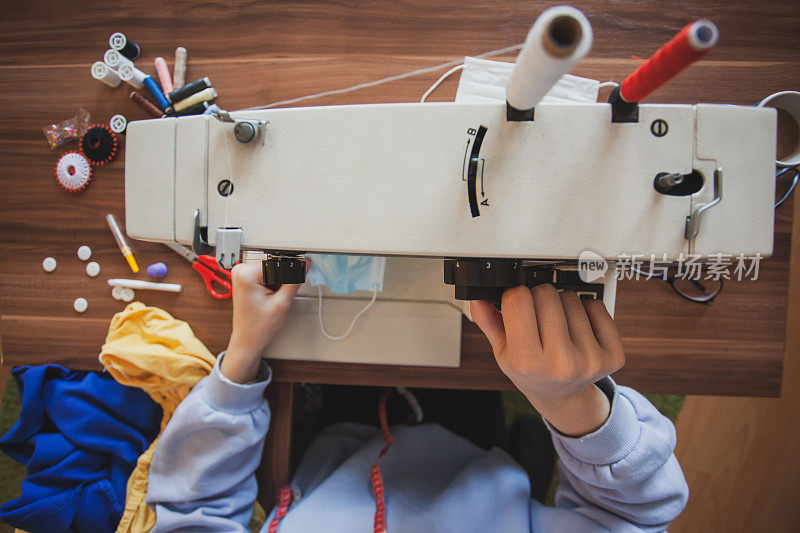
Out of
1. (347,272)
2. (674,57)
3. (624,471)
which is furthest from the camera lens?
(347,272)

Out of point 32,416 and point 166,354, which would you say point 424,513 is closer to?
point 166,354

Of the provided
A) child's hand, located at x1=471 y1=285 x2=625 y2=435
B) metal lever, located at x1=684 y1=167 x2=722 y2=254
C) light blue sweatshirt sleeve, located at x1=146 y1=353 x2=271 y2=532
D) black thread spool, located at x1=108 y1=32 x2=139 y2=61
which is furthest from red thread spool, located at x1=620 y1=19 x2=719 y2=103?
black thread spool, located at x1=108 y1=32 x2=139 y2=61

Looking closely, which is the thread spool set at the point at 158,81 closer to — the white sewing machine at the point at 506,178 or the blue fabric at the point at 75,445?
the white sewing machine at the point at 506,178

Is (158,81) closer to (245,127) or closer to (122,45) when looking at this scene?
(122,45)

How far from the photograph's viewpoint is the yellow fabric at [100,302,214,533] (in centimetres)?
84

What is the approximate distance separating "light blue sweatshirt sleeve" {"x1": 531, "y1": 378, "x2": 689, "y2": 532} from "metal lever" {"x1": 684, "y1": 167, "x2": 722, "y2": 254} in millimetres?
285

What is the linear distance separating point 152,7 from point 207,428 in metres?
0.91

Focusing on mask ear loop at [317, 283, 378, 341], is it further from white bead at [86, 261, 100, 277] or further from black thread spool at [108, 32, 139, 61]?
black thread spool at [108, 32, 139, 61]

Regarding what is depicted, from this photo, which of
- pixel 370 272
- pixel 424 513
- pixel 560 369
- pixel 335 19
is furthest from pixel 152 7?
pixel 424 513

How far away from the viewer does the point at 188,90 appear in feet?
2.89

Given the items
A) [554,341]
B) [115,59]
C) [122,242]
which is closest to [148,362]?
[122,242]

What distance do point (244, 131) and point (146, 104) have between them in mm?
557

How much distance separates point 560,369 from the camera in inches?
20.7

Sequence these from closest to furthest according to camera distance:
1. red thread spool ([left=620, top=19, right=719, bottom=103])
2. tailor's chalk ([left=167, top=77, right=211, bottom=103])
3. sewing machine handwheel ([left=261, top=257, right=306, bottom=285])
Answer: red thread spool ([left=620, top=19, right=719, bottom=103]) < sewing machine handwheel ([left=261, top=257, right=306, bottom=285]) < tailor's chalk ([left=167, top=77, right=211, bottom=103])
